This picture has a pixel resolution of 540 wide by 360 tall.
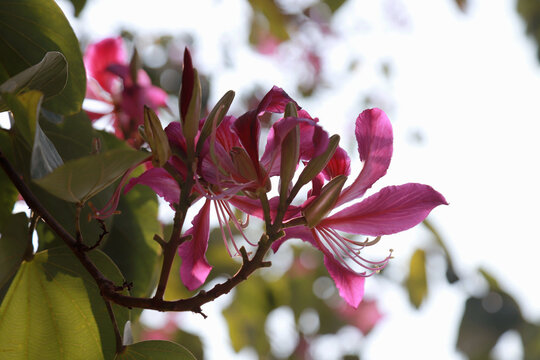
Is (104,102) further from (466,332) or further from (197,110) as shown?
(466,332)

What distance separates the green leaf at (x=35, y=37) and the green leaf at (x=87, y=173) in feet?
1.01

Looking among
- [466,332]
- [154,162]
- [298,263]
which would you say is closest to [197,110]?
[154,162]

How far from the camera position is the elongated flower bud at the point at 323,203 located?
66 cm

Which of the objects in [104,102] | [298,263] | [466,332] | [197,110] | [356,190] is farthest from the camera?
[298,263]

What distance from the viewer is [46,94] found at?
2.18 feet

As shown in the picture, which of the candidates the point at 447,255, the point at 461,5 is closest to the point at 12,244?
the point at 461,5

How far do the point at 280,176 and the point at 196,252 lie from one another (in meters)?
0.19

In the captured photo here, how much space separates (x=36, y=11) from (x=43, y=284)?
1.15ft

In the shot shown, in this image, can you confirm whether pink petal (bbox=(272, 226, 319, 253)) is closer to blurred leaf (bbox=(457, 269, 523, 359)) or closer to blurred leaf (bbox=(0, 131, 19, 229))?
blurred leaf (bbox=(0, 131, 19, 229))

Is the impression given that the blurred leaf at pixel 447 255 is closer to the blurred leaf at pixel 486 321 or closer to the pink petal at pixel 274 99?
the blurred leaf at pixel 486 321

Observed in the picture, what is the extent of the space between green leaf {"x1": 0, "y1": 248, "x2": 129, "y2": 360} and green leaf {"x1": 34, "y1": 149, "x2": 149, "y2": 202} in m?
0.24

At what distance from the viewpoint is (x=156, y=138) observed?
611 millimetres

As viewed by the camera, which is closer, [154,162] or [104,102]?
[154,162]

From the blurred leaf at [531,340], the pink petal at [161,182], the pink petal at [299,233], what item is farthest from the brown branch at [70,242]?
the blurred leaf at [531,340]
